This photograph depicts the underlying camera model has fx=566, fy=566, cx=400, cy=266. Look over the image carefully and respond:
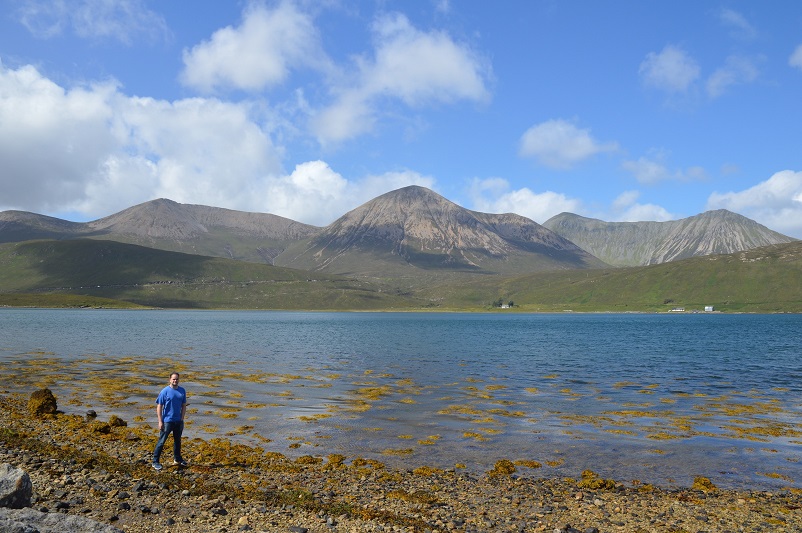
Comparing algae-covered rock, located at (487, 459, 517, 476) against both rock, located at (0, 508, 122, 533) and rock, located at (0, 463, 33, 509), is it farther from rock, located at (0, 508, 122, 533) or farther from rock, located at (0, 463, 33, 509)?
rock, located at (0, 463, 33, 509)

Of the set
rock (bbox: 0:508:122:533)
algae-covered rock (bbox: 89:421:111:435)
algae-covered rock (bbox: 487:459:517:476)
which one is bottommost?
algae-covered rock (bbox: 487:459:517:476)

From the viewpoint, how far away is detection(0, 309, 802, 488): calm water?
3117 cm

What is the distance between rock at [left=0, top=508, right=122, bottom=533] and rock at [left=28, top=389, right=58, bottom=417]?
85.8 ft

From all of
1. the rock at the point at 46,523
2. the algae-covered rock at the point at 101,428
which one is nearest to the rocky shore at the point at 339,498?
the rock at the point at 46,523

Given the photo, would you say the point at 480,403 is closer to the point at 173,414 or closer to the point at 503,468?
the point at 503,468

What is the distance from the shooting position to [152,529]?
18.8 m

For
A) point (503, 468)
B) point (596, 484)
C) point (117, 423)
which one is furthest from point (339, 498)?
point (117, 423)

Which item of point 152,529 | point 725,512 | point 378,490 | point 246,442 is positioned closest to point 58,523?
point 152,529

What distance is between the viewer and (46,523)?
14562 millimetres

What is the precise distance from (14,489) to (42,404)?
23.8 metres

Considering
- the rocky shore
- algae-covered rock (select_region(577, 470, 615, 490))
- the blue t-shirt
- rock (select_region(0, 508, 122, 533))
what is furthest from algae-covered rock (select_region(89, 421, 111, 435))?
algae-covered rock (select_region(577, 470, 615, 490))

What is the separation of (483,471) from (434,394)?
24.8 m

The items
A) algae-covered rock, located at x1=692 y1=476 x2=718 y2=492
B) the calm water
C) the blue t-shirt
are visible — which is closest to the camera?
algae-covered rock, located at x1=692 y1=476 x2=718 y2=492

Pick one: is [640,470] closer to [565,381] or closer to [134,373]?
[565,381]
